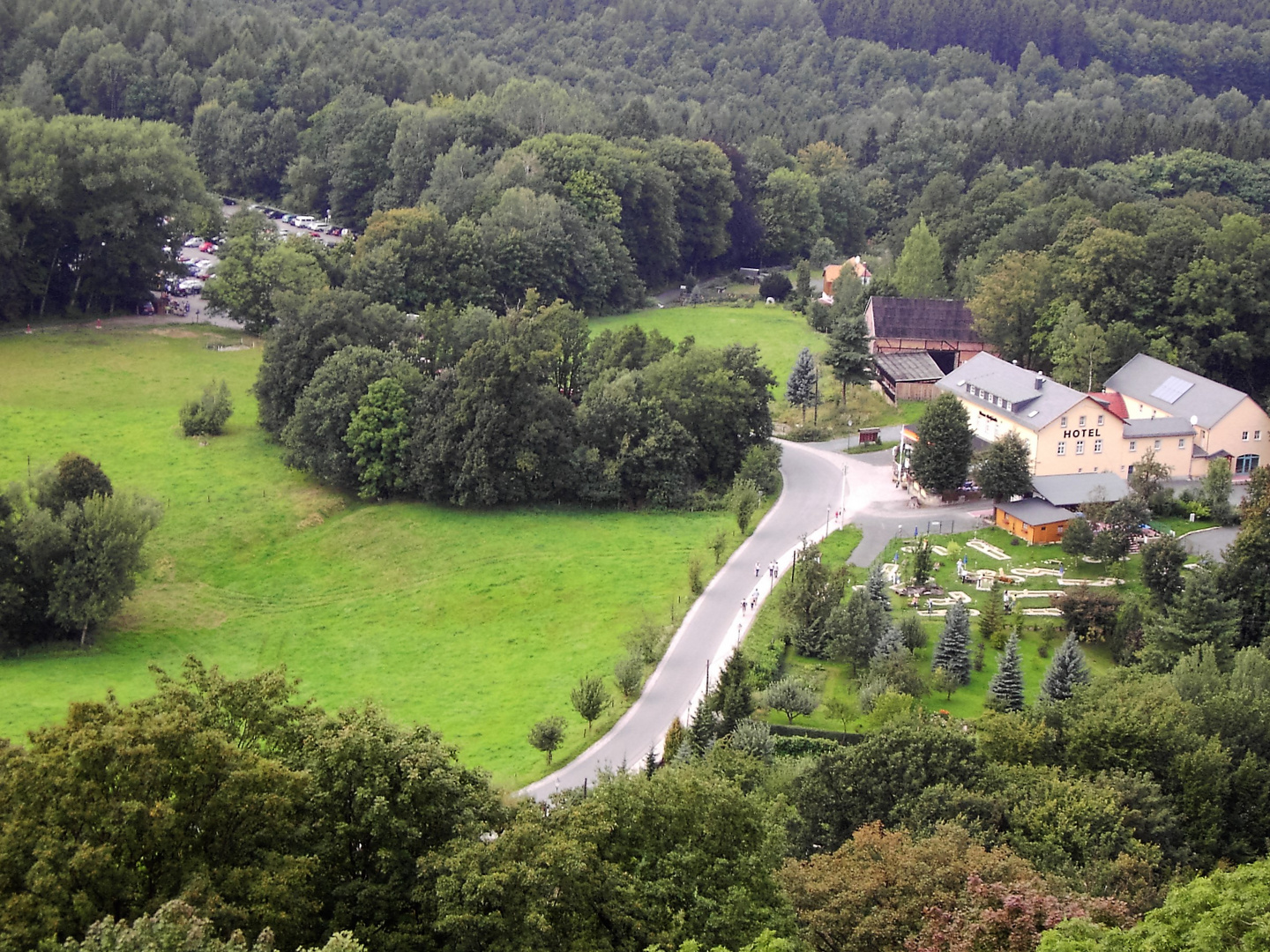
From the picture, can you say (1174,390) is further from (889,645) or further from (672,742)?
(672,742)

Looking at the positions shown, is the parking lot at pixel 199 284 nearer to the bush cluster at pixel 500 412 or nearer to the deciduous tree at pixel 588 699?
the bush cluster at pixel 500 412

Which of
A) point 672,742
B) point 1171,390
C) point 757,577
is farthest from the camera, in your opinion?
point 1171,390

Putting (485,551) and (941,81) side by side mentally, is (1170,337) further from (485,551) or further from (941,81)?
(941,81)

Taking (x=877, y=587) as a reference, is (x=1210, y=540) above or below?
above

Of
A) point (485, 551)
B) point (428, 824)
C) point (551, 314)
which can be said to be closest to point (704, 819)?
point (428, 824)

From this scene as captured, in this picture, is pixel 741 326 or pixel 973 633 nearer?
pixel 973 633

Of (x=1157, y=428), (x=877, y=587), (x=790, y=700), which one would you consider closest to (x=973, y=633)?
(x=877, y=587)
